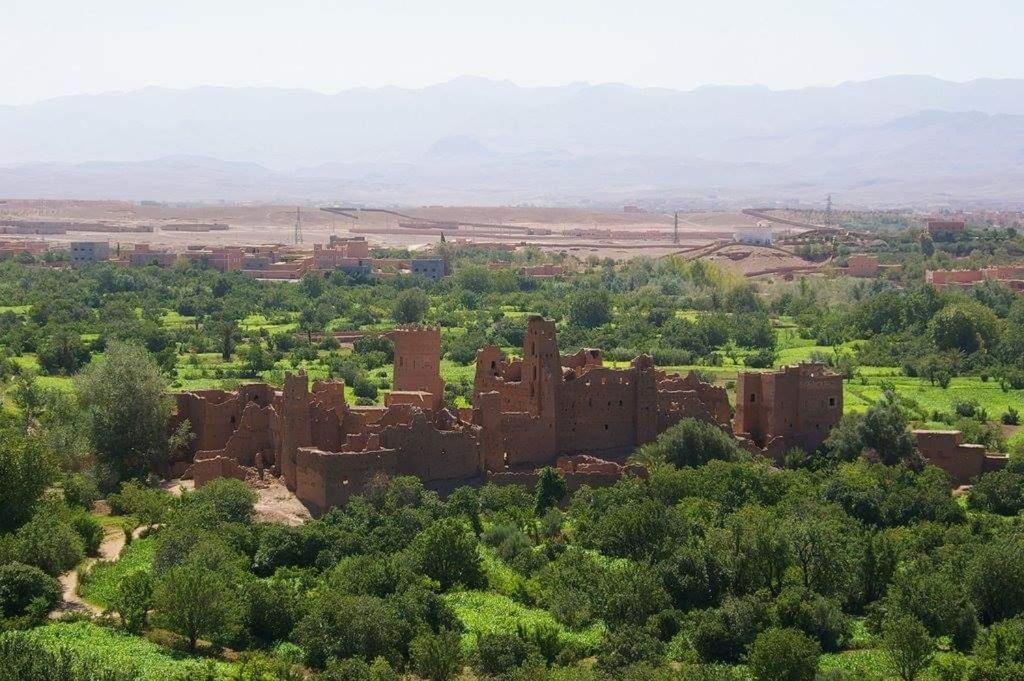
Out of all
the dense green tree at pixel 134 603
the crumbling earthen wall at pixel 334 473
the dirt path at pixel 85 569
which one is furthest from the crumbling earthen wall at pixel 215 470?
the dense green tree at pixel 134 603

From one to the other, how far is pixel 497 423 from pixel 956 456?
12.5 meters

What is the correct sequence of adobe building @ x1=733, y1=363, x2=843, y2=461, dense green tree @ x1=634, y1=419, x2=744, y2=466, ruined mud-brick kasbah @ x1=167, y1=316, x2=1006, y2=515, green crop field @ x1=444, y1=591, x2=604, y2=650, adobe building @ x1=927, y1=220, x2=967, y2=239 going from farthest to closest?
adobe building @ x1=927, y1=220, x2=967, y2=239 → adobe building @ x1=733, y1=363, x2=843, y2=461 → dense green tree @ x1=634, y1=419, x2=744, y2=466 → ruined mud-brick kasbah @ x1=167, y1=316, x2=1006, y2=515 → green crop field @ x1=444, y1=591, x2=604, y2=650

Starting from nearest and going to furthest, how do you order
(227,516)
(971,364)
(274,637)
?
(274,637), (227,516), (971,364)

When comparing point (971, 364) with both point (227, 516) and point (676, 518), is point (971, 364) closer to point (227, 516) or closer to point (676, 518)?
point (676, 518)

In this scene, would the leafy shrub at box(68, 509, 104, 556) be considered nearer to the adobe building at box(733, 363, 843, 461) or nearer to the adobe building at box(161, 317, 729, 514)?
the adobe building at box(161, 317, 729, 514)

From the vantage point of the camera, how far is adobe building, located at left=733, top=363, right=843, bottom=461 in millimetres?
47781

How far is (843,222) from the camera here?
196 metres

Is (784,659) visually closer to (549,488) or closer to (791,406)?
(549,488)

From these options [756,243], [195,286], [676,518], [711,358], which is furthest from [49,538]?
[756,243]

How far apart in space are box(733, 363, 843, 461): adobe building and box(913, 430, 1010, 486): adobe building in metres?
2.47

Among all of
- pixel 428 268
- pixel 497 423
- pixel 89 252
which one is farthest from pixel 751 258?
pixel 497 423

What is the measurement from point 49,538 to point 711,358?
38727 millimetres

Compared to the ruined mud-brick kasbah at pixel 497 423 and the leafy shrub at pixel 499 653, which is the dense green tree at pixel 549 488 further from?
the leafy shrub at pixel 499 653

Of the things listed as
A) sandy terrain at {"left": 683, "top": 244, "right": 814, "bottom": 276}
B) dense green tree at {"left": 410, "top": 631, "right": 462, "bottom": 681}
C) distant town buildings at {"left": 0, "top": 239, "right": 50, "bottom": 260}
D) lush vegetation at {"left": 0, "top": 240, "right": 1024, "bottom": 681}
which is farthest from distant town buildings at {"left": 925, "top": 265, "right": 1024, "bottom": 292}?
dense green tree at {"left": 410, "top": 631, "right": 462, "bottom": 681}
